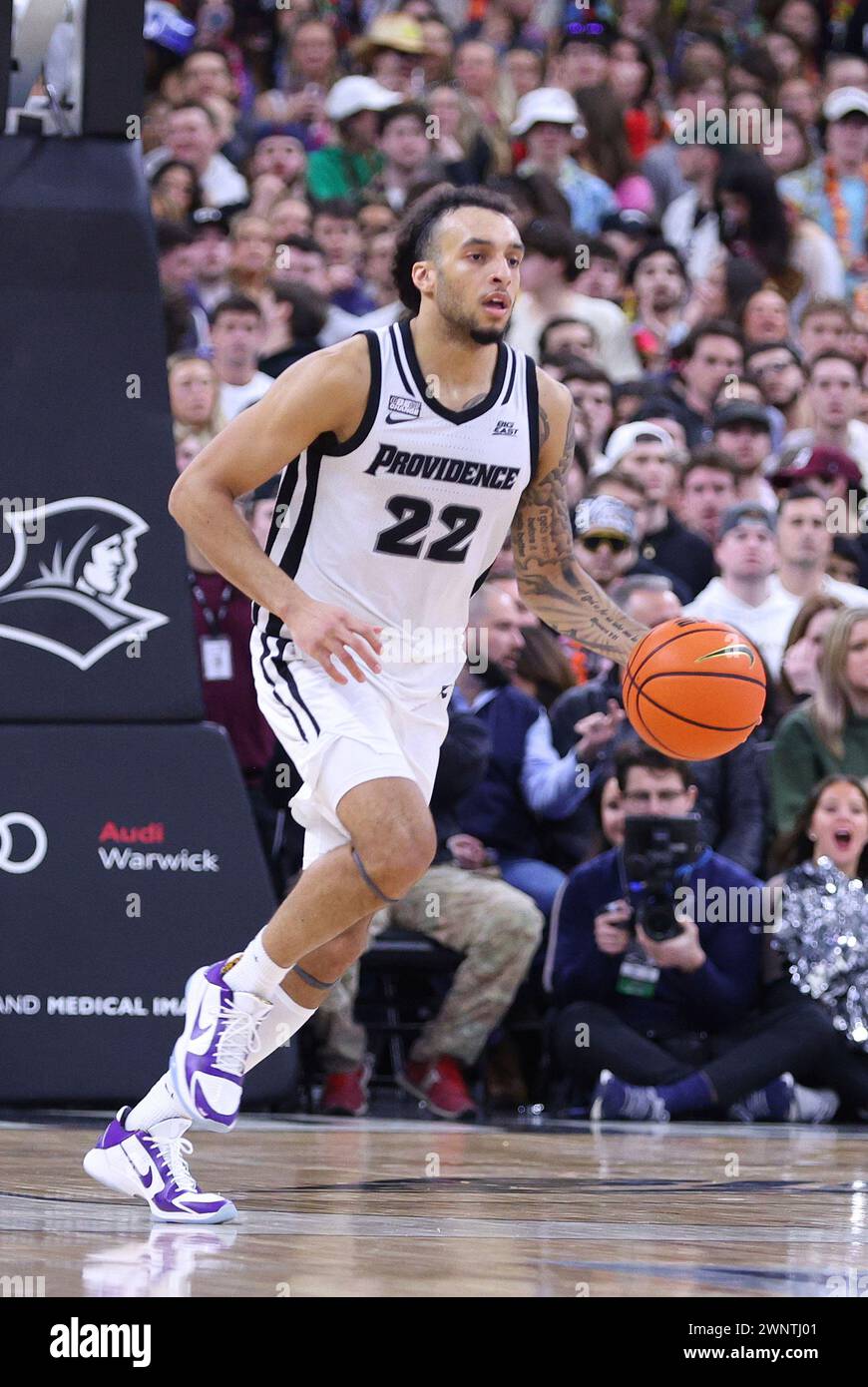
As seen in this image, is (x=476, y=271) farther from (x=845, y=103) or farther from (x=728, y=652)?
(x=845, y=103)

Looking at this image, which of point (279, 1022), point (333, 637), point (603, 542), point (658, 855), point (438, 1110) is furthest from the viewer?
point (603, 542)

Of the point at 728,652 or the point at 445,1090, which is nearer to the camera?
the point at 728,652

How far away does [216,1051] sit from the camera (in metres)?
4.89

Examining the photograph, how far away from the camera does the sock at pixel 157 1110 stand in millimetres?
4961

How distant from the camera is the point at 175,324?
11.0 metres

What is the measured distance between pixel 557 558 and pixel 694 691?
0.67m

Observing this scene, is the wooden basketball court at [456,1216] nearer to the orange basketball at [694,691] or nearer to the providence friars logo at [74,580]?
the orange basketball at [694,691]

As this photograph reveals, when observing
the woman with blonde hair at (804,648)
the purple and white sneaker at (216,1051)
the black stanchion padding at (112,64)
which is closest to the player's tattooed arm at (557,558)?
the purple and white sneaker at (216,1051)

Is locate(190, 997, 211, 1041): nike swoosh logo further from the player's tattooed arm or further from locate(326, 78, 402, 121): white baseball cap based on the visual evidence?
locate(326, 78, 402, 121): white baseball cap

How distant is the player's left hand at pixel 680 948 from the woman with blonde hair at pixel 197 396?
3309mm

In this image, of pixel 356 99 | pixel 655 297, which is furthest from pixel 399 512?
pixel 356 99

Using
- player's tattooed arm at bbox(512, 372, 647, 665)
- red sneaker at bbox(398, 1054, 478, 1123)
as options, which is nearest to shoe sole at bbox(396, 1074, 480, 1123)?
red sneaker at bbox(398, 1054, 478, 1123)
